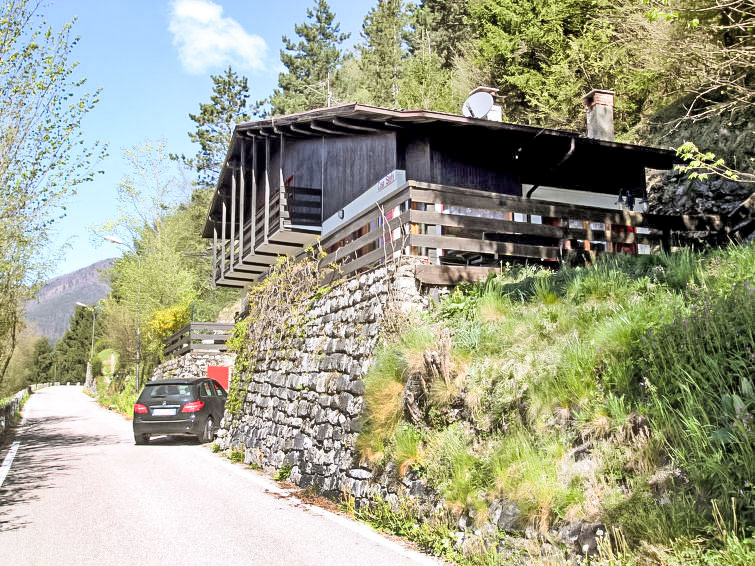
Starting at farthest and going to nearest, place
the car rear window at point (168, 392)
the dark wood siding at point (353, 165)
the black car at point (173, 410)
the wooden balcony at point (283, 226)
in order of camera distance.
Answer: the wooden balcony at point (283, 226), the car rear window at point (168, 392), the black car at point (173, 410), the dark wood siding at point (353, 165)

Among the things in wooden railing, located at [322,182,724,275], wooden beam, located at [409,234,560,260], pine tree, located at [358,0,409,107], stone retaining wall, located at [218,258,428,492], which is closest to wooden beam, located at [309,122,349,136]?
wooden railing, located at [322,182,724,275]

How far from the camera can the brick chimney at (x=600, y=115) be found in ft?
58.9

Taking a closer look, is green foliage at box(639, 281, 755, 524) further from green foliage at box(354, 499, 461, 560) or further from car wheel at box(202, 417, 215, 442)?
car wheel at box(202, 417, 215, 442)

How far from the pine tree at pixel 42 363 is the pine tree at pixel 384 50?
3293 inches

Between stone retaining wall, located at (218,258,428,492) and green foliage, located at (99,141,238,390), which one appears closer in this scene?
stone retaining wall, located at (218,258,428,492)

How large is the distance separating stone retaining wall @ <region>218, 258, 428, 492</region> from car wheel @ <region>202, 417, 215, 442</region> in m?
3.34

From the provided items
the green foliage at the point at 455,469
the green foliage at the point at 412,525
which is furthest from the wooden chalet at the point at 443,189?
the green foliage at the point at 412,525

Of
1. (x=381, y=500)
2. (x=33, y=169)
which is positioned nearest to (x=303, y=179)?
(x=33, y=169)

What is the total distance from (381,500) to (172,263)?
32830mm

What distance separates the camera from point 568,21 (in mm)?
26344

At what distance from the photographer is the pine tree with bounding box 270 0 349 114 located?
4941 centimetres

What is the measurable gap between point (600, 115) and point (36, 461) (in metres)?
16.7

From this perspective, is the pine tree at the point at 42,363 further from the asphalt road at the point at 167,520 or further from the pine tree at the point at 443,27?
the asphalt road at the point at 167,520

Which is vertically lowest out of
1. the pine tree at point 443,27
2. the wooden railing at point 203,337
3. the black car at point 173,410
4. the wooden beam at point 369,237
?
the black car at point 173,410
